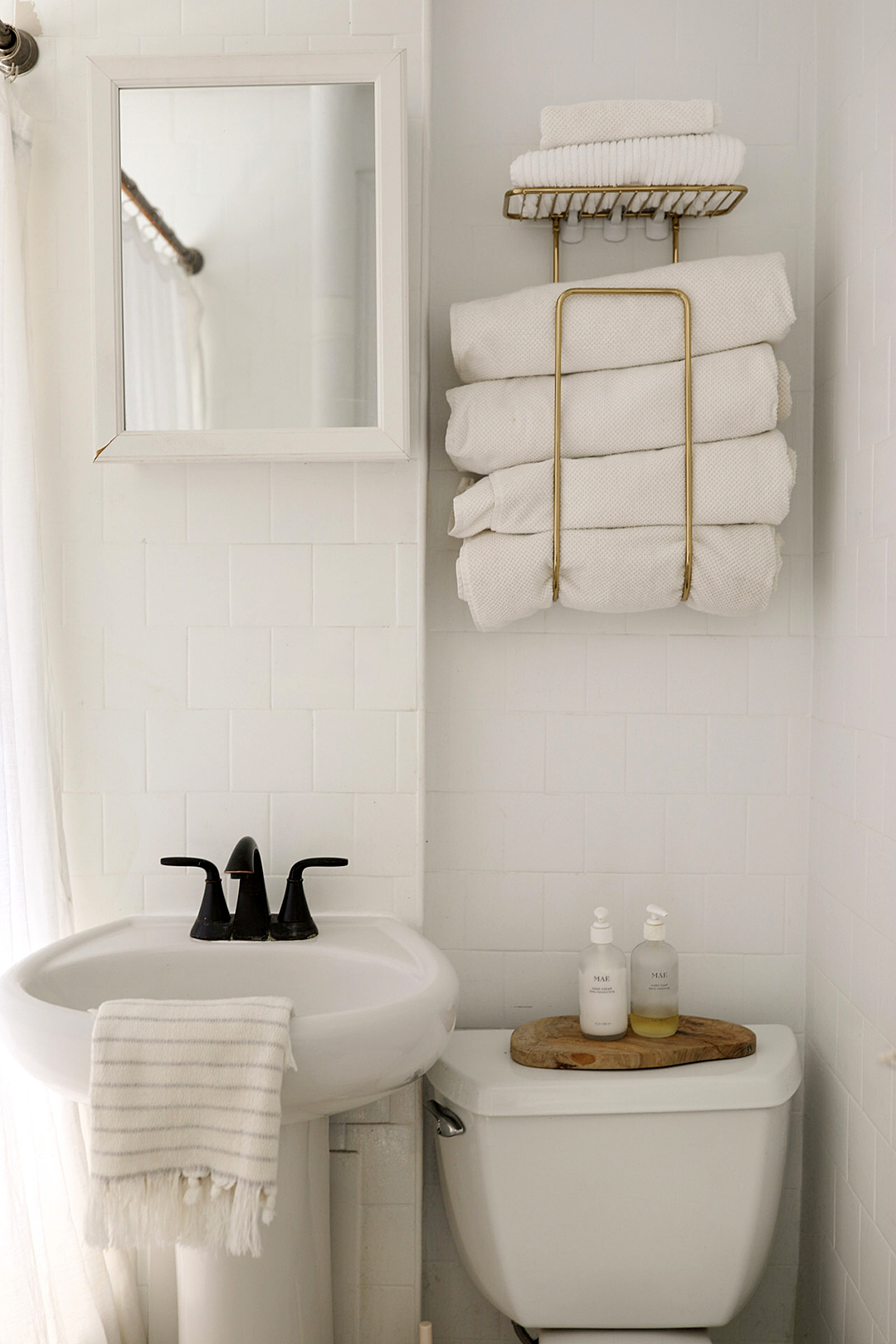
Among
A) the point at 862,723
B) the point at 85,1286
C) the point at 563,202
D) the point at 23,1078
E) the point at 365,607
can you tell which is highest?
the point at 563,202

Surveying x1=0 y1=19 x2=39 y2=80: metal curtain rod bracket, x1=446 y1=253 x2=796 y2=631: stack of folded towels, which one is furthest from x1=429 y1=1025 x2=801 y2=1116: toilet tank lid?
x1=0 y1=19 x2=39 y2=80: metal curtain rod bracket

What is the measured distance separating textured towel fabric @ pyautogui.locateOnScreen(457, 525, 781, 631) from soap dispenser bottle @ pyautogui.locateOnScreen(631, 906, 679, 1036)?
0.46 meters

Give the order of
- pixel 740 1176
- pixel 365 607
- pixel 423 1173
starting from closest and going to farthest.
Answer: pixel 740 1176 → pixel 365 607 → pixel 423 1173

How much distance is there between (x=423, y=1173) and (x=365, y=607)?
0.91m

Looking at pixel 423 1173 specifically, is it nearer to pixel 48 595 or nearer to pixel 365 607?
pixel 365 607

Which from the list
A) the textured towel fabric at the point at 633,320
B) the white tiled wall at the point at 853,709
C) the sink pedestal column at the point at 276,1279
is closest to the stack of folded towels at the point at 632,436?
the textured towel fabric at the point at 633,320

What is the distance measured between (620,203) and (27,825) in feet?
4.09

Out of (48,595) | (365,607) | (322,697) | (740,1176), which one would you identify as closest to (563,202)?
(365,607)

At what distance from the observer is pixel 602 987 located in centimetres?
143

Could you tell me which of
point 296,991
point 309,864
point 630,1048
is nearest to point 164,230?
point 309,864

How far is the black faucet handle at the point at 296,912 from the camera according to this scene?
4.51 feet

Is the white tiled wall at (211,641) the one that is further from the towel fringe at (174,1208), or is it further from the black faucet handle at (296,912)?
the towel fringe at (174,1208)

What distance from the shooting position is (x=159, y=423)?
55.2 inches

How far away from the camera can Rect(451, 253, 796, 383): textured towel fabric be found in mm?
1403
